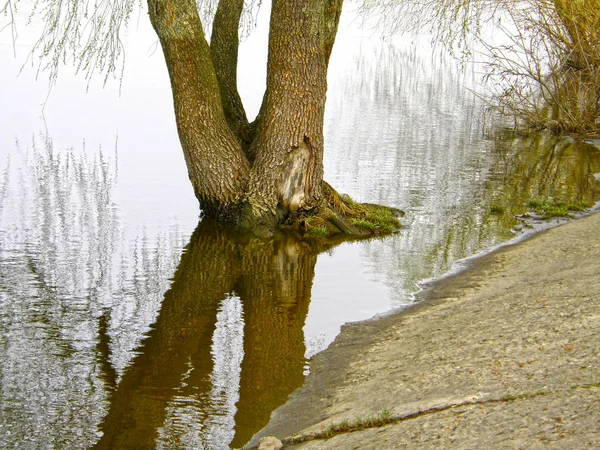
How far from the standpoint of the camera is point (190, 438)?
19.4 feet

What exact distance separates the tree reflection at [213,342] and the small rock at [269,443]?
344mm

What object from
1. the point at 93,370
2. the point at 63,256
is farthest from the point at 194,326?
the point at 63,256

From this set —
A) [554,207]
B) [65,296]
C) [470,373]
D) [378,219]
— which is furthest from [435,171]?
[470,373]

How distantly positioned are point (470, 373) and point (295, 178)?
604 cm

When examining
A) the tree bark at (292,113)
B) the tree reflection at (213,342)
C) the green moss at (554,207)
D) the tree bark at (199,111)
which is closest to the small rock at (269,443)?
the tree reflection at (213,342)

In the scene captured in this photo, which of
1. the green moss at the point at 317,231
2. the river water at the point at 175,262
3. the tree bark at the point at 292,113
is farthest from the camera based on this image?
the green moss at the point at 317,231

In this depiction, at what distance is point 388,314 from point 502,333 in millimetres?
1947

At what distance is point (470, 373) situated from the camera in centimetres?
611

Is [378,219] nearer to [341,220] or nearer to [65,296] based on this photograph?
[341,220]

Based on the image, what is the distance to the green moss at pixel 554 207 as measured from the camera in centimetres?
1320

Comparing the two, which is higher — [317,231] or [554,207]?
[554,207]

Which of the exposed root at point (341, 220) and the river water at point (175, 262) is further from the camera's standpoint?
the exposed root at point (341, 220)

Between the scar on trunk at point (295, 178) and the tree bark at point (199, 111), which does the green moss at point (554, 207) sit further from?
the tree bark at point (199, 111)

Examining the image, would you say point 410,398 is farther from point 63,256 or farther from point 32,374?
point 63,256
